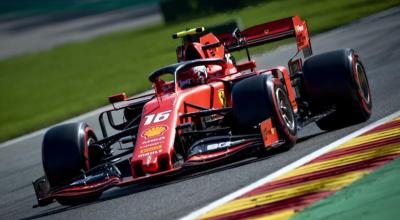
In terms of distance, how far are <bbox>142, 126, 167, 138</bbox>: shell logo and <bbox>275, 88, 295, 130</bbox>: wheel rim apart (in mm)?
1215

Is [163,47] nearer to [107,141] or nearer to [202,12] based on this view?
[202,12]

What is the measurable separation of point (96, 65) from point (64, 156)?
65.1 feet

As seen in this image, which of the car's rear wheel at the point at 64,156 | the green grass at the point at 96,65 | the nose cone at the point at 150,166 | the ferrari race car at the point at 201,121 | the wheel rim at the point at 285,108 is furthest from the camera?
the green grass at the point at 96,65

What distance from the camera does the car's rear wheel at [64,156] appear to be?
9484 mm

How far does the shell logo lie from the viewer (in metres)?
8.92

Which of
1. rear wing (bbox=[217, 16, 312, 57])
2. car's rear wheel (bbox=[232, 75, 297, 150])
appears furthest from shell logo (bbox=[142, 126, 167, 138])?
rear wing (bbox=[217, 16, 312, 57])

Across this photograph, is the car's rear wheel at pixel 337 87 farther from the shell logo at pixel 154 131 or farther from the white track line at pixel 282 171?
the shell logo at pixel 154 131

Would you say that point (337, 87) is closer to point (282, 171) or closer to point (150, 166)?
point (282, 171)

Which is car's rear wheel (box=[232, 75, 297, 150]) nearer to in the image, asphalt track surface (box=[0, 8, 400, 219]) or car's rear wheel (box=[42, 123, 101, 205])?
asphalt track surface (box=[0, 8, 400, 219])

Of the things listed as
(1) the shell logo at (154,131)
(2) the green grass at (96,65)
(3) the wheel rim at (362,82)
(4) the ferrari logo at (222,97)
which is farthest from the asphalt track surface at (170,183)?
(2) the green grass at (96,65)

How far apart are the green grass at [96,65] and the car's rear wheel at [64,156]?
9730mm

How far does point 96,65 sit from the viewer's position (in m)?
29.2

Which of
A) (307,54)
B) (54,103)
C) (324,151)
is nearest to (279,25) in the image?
(307,54)

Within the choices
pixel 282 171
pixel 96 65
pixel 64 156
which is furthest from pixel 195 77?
A: pixel 96 65
